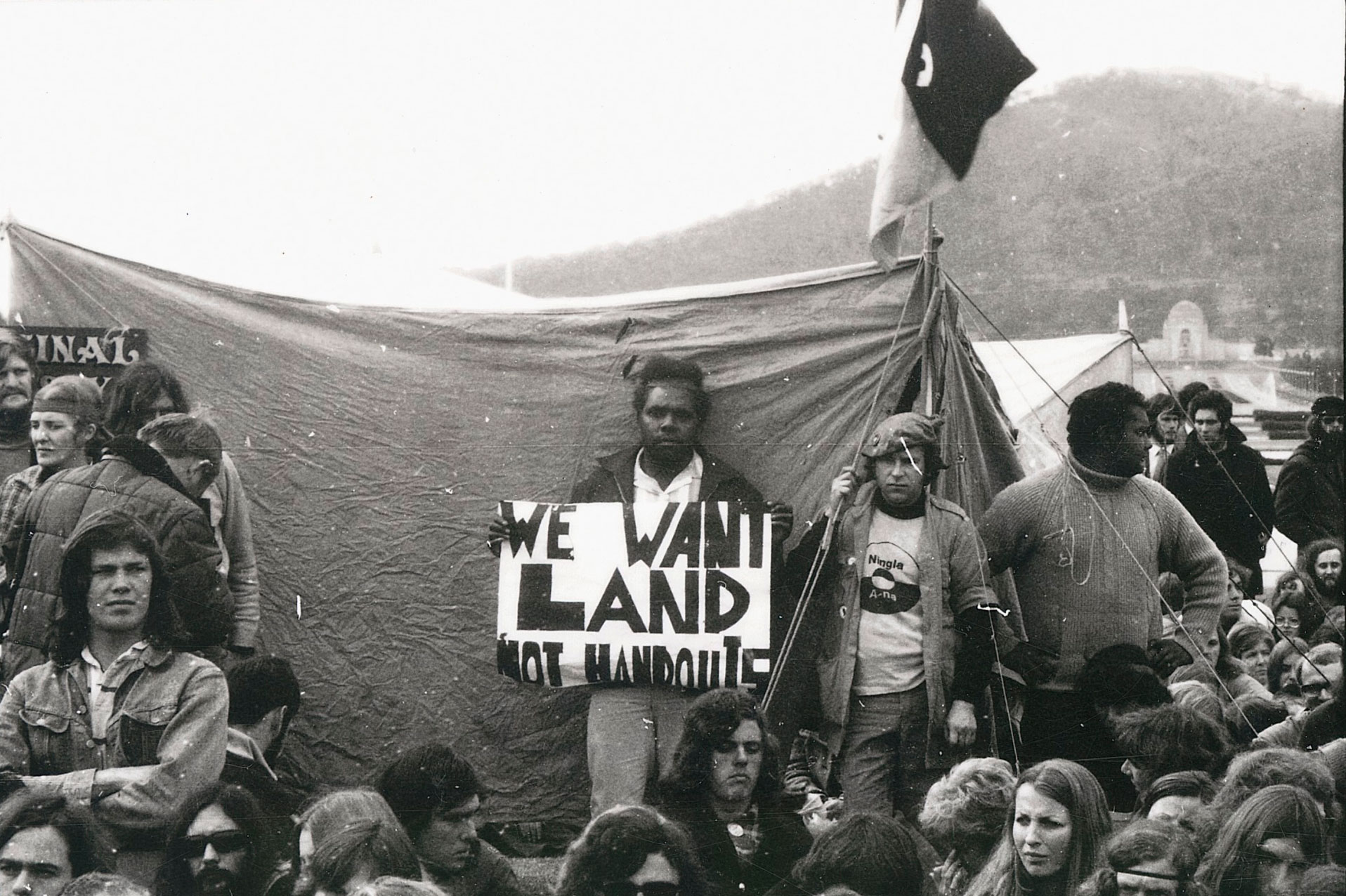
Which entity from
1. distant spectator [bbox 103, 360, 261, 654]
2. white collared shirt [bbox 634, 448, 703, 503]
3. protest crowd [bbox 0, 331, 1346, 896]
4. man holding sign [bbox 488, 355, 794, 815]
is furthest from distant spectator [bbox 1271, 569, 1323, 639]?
distant spectator [bbox 103, 360, 261, 654]

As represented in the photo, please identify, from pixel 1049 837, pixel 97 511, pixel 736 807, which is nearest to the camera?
pixel 1049 837

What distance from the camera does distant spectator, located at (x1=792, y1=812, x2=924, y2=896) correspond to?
453 cm

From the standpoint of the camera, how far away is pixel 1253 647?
573cm

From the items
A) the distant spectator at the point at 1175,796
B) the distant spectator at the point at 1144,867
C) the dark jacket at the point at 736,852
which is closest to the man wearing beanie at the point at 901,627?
the dark jacket at the point at 736,852

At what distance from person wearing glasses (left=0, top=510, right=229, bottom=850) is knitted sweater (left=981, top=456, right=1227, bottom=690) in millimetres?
2306

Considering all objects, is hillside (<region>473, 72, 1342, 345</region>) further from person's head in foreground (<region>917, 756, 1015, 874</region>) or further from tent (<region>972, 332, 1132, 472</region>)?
person's head in foreground (<region>917, 756, 1015, 874</region>)

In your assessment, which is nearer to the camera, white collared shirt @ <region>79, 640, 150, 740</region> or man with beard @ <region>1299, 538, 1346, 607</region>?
white collared shirt @ <region>79, 640, 150, 740</region>

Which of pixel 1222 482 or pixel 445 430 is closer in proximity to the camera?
pixel 445 430

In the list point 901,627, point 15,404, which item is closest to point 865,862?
point 901,627

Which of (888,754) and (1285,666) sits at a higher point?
(1285,666)

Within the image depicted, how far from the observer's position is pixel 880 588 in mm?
4969

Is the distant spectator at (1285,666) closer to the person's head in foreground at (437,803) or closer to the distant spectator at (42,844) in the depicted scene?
the person's head in foreground at (437,803)

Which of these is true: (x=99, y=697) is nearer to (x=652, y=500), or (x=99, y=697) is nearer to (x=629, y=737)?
(x=629, y=737)

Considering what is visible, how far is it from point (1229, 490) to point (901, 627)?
1325mm
